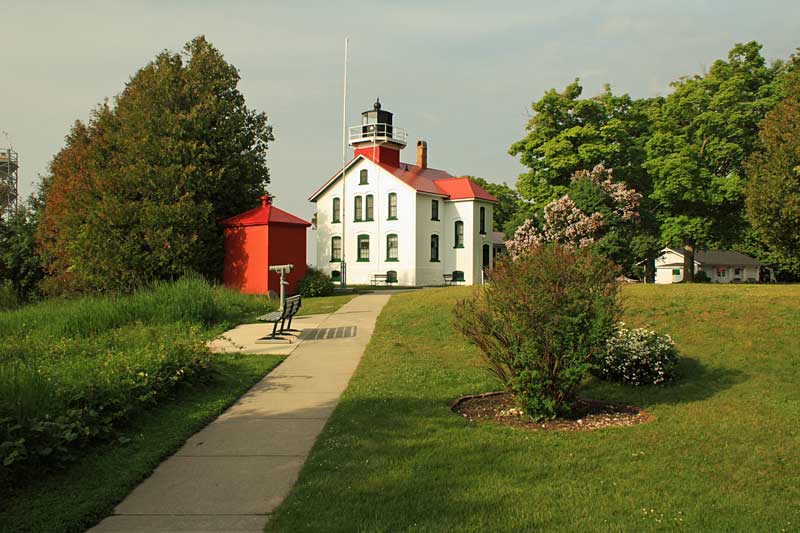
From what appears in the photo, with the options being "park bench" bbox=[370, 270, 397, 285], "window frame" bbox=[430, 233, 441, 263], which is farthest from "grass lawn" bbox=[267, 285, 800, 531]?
"window frame" bbox=[430, 233, 441, 263]

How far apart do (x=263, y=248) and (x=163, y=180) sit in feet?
17.0

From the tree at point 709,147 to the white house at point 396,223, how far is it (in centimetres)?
1195

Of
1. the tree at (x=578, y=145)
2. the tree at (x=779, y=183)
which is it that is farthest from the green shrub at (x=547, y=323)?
the tree at (x=578, y=145)

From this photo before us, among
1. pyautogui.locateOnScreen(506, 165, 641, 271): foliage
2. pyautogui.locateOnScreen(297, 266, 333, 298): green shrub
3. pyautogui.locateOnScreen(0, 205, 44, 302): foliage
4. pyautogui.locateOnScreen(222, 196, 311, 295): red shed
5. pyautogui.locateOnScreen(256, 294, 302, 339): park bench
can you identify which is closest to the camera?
pyautogui.locateOnScreen(256, 294, 302, 339): park bench

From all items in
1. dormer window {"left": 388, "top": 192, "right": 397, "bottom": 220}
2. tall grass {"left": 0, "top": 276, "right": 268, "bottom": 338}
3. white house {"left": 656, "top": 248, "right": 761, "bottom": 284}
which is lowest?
tall grass {"left": 0, "top": 276, "right": 268, "bottom": 338}

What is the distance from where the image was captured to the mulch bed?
738 cm

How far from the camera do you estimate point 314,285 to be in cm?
2667

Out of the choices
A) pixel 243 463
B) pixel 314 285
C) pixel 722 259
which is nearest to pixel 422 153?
pixel 314 285

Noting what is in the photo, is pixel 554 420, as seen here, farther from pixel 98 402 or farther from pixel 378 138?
pixel 378 138

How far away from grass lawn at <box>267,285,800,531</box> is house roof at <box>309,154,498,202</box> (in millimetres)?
33649

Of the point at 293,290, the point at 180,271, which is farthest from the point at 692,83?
the point at 180,271

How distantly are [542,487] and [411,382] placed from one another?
14.0 feet

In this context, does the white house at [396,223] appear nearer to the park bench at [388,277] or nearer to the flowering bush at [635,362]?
the park bench at [388,277]

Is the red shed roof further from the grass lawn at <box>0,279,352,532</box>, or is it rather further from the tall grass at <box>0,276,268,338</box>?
the grass lawn at <box>0,279,352,532</box>
